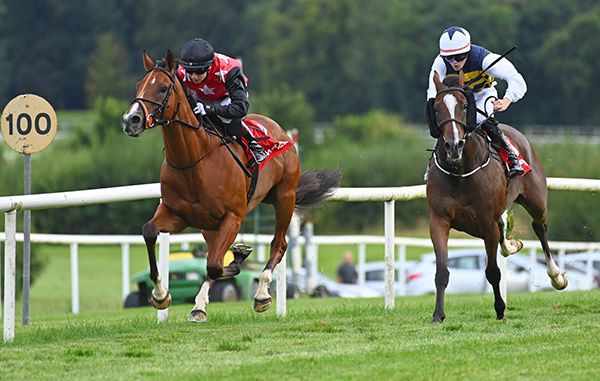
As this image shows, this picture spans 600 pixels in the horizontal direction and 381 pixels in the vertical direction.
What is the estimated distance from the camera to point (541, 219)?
11.1m

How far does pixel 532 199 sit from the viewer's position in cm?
1087

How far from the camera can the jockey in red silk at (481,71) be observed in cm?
970

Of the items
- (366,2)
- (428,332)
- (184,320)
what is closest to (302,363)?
(428,332)

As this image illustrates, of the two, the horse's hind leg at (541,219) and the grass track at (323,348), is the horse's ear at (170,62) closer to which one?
the grass track at (323,348)

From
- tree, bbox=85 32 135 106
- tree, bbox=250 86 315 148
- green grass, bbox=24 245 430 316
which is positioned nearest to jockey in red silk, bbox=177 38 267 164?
green grass, bbox=24 245 430 316

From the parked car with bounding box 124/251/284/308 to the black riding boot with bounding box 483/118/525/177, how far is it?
689 cm

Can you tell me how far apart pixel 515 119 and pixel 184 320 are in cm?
7464

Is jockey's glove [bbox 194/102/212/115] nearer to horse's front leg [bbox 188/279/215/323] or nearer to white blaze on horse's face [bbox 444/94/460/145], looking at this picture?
horse's front leg [bbox 188/279/215/323]

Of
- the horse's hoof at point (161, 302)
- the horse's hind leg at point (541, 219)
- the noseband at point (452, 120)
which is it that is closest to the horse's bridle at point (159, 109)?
the horse's hoof at point (161, 302)

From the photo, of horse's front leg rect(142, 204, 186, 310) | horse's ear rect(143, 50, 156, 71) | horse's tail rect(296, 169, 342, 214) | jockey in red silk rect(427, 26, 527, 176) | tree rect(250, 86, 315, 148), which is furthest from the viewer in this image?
tree rect(250, 86, 315, 148)

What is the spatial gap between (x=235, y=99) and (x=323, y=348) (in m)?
→ 2.21

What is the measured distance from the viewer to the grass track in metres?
7.00

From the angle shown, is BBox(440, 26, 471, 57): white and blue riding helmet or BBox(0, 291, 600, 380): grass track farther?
BBox(440, 26, 471, 57): white and blue riding helmet

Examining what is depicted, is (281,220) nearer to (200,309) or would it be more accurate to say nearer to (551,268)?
(200,309)
